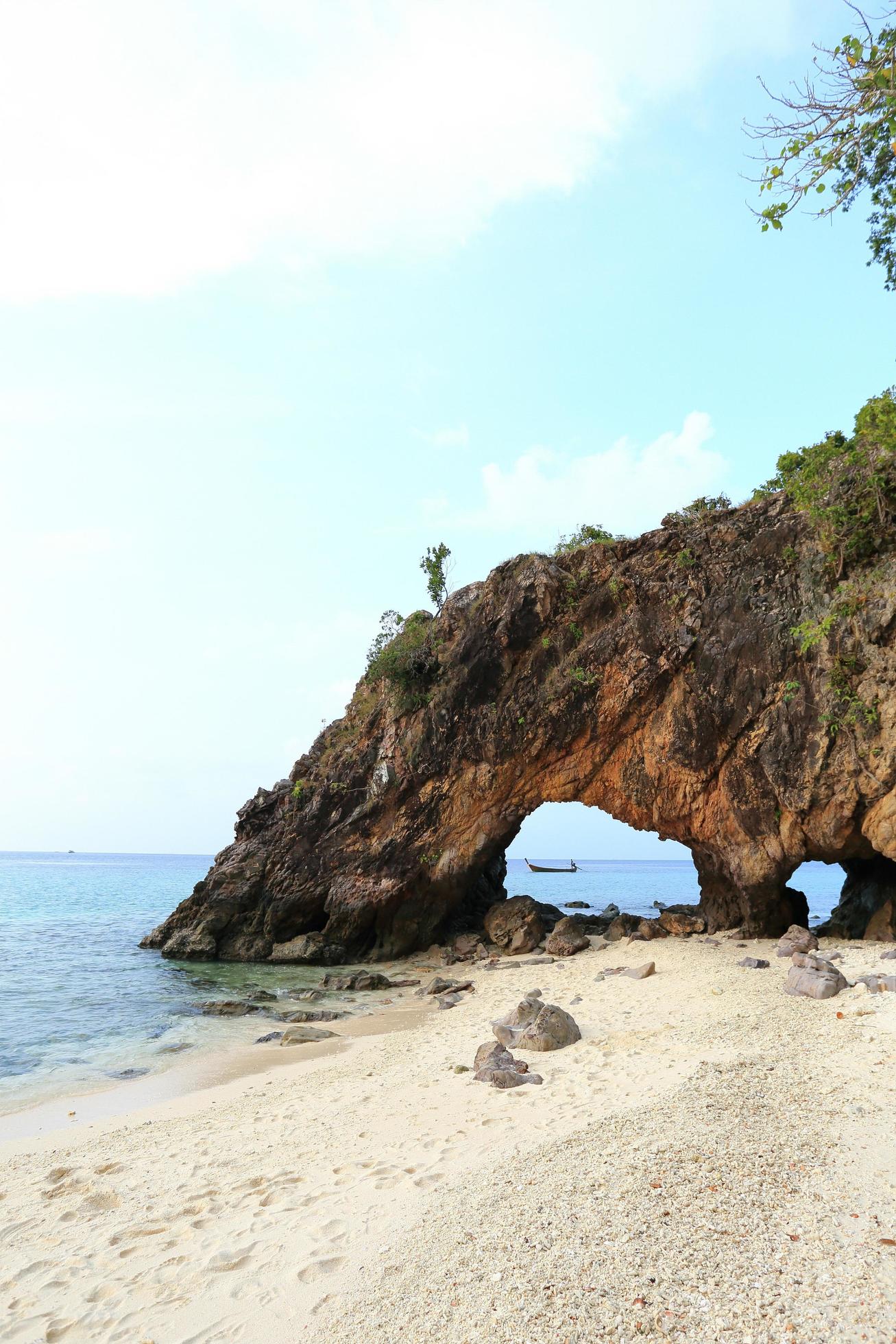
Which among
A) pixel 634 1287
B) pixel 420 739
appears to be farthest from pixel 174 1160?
pixel 420 739

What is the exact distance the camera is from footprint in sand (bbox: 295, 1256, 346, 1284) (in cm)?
481

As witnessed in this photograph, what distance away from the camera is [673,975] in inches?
557

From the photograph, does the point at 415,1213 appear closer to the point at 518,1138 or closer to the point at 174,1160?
the point at 518,1138

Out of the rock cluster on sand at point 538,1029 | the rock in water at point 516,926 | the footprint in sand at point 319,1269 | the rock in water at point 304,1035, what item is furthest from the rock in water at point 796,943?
the footprint in sand at point 319,1269

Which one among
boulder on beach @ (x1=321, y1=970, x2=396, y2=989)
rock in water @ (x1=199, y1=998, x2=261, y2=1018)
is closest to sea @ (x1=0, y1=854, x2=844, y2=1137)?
rock in water @ (x1=199, y1=998, x2=261, y2=1018)

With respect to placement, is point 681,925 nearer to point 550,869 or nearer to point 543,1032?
point 543,1032

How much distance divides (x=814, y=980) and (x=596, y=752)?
1056 cm

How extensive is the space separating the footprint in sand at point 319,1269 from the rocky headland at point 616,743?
1510cm

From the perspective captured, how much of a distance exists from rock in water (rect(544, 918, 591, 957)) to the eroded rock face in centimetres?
348

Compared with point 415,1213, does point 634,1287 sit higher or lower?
higher

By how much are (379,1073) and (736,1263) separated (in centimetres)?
727

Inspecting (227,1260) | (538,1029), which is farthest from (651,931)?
(227,1260)

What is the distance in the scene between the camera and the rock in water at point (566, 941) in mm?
18984

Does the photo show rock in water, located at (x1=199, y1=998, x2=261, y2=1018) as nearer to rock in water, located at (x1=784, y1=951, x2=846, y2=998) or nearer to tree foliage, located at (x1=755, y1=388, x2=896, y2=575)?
rock in water, located at (x1=784, y1=951, x2=846, y2=998)
